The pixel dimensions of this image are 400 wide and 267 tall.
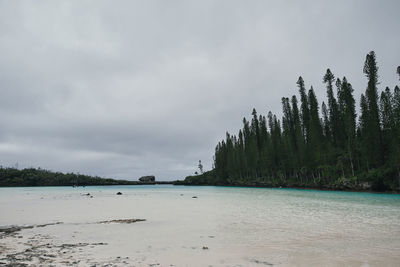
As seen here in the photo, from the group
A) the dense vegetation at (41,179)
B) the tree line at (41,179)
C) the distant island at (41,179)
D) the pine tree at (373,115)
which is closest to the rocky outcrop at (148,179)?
the distant island at (41,179)

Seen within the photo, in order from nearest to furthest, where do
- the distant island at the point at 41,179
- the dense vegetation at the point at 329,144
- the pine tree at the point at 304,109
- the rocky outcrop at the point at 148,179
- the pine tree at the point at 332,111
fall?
the dense vegetation at the point at 329,144, the pine tree at the point at 332,111, the pine tree at the point at 304,109, the distant island at the point at 41,179, the rocky outcrop at the point at 148,179

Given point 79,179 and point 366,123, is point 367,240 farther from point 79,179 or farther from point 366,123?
point 79,179

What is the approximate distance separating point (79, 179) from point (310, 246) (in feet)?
523

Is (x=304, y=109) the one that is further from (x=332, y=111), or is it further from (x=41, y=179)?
(x=41, y=179)

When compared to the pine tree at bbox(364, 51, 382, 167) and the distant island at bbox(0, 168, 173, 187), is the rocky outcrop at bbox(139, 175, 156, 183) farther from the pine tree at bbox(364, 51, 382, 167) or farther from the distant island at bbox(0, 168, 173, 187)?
the pine tree at bbox(364, 51, 382, 167)

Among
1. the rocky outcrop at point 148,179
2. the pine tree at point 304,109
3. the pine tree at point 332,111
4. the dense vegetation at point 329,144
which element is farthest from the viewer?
the rocky outcrop at point 148,179

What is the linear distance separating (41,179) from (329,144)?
133 meters

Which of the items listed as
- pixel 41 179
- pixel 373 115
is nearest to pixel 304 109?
pixel 373 115

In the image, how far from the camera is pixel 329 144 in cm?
5478

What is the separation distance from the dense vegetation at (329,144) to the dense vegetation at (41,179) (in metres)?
88.9

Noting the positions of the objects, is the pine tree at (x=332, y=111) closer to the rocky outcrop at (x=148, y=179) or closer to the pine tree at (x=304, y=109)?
the pine tree at (x=304, y=109)

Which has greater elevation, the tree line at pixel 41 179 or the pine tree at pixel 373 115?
the pine tree at pixel 373 115

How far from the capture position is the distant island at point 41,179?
125m

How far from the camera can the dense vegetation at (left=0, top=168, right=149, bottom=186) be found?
12500cm
